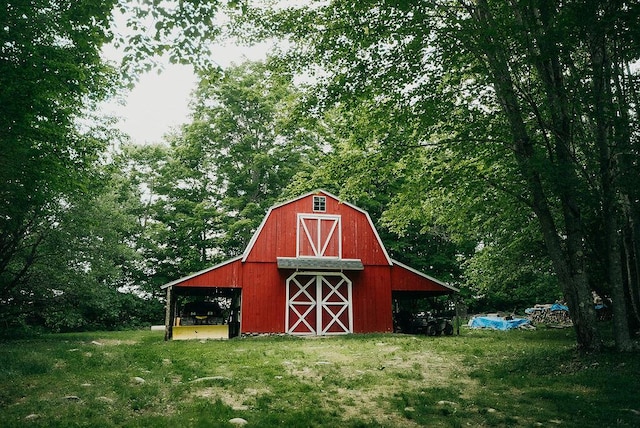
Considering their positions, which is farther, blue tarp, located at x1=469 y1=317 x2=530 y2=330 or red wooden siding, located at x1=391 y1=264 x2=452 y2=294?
blue tarp, located at x1=469 y1=317 x2=530 y2=330

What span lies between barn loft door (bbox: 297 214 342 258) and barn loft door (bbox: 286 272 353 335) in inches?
37.2

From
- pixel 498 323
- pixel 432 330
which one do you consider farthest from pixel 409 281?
pixel 498 323

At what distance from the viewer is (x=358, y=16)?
921cm

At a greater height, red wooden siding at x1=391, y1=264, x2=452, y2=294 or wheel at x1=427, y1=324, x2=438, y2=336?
red wooden siding at x1=391, y1=264, x2=452, y2=294

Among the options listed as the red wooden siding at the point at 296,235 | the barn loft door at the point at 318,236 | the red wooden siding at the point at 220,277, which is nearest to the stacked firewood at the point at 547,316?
the red wooden siding at the point at 296,235

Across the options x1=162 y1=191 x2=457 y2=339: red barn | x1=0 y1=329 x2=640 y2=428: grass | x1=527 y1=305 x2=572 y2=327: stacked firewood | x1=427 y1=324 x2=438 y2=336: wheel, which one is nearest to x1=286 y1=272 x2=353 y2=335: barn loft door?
x1=162 y1=191 x2=457 y2=339: red barn

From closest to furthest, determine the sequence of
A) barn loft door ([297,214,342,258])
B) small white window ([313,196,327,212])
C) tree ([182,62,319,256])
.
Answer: barn loft door ([297,214,342,258]) → small white window ([313,196,327,212]) → tree ([182,62,319,256])

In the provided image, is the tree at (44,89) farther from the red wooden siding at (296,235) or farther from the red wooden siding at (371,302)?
the red wooden siding at (371,302)

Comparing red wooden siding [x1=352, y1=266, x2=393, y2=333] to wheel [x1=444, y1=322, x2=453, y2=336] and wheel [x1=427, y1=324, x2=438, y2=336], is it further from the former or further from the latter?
wheel [x1=444, y1=322, x2=453, y2=336]

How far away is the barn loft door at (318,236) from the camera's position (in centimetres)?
1942

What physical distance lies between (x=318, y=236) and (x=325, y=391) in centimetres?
1292

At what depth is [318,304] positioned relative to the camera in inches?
747

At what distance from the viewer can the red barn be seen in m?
18.3

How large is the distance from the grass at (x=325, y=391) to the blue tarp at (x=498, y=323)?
1328 cm
